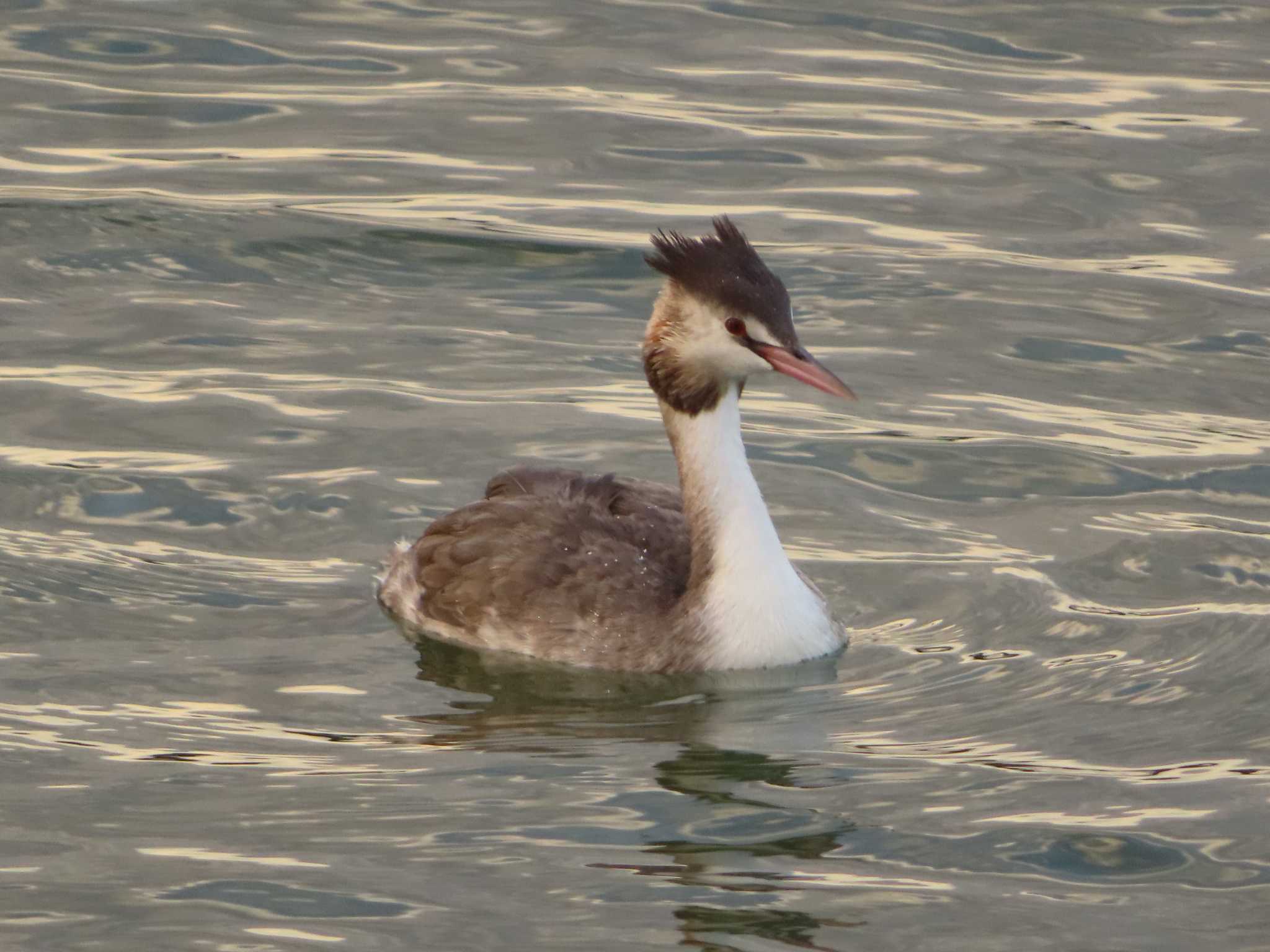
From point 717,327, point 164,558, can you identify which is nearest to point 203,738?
point 164,558

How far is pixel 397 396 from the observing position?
12.3 metres

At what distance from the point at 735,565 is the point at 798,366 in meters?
0.86

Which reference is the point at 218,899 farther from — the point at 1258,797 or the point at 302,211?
the point at 302,211

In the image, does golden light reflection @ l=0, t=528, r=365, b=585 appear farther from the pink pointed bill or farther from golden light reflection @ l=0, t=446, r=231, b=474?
the pink pointed bill

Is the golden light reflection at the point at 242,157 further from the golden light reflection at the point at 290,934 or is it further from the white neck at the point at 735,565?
the golden light reflection at the point at 290,934

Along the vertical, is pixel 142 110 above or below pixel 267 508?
above

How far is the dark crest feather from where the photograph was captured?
29.6 ft

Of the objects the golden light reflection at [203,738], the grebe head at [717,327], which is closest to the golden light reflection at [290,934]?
the golden light reflection at [203,738]

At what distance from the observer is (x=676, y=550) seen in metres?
9.88

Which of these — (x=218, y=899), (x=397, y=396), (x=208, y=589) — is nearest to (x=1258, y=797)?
(x=218, y=899)

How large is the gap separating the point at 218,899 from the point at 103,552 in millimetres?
3393

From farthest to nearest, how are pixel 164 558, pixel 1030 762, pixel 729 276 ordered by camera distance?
pixel 164 558 < pixel 729 276 < pixel 1030 762

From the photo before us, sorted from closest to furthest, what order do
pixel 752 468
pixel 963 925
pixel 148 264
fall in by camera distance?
pixel 963 925
pixel 752 468
pixel 148 264

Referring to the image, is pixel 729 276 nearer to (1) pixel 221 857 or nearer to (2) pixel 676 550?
(2) pixel 676 550
